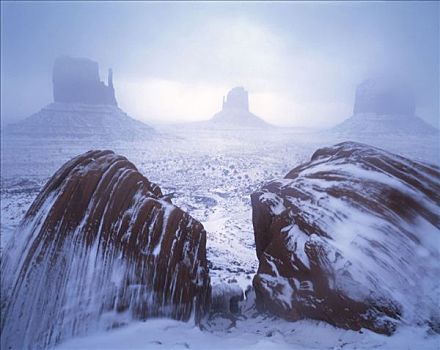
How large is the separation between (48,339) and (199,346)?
1611 mm

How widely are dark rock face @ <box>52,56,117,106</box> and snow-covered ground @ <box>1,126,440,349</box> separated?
111 feet

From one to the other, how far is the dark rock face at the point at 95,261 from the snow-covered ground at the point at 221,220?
27 cm

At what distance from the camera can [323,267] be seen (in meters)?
2.90

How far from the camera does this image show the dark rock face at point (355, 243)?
2660mm

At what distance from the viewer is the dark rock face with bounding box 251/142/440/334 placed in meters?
2.66

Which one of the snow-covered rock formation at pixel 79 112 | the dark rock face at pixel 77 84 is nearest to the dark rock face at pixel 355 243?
the snow-covered rock formation at pixel 79 112

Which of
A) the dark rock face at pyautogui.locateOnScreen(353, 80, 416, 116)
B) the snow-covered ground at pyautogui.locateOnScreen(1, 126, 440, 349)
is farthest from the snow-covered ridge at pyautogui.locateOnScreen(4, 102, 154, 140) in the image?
the dark rock face at pyautogui.locateOnScreen(353, 80, 416, 116)

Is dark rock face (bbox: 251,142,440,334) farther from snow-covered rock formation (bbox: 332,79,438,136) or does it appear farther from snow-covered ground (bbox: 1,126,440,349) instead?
snow-covered rock formation (bbox: 332,79,438,136)

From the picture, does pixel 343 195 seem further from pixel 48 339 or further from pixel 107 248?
pixel 48 339

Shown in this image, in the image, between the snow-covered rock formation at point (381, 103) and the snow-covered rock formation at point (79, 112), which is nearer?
the snow-covered rock formation at point (381, 103)

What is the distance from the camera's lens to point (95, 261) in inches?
114

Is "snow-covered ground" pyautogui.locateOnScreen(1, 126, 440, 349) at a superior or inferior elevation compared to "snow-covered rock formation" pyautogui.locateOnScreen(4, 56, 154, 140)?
inferior

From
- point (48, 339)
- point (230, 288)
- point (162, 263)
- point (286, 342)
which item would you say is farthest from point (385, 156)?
point (48, 339)

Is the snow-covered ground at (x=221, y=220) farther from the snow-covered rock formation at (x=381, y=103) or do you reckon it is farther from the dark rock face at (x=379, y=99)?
the dark rock face at (x=379, y=99)
